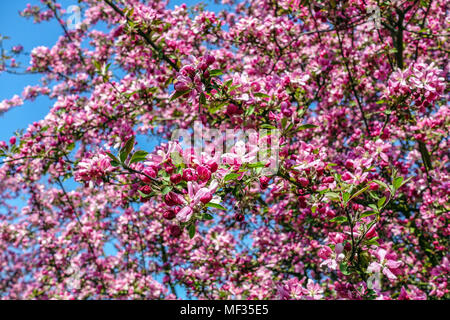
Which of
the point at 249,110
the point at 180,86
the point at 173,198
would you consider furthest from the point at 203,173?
the point at 249,110

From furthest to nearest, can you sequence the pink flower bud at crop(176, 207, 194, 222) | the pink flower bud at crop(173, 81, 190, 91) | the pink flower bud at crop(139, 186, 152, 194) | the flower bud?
the pink flower bud at crop(173, 81, 190, 91) → the pink flower bud at crop(139, 186, 152, 194) → the flower bud → the pink flower bud at crop(176, 207, 194, 222)

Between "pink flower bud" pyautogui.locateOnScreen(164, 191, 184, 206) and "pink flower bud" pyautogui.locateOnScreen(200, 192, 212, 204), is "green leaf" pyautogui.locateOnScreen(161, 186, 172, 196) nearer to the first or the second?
"pink flower bud" pyautogui.locateOnScreen(164, 191, 184, 206)

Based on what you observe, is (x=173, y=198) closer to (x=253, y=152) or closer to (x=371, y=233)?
(x=253, y=152)

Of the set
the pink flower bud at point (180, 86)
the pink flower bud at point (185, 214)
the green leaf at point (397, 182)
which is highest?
the pink flower bud at point (180, 86)

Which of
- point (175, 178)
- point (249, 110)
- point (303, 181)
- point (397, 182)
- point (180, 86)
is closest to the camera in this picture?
point (175, 178)

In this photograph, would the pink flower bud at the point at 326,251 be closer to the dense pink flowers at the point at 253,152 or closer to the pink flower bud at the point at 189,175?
the dense pink flowers at the point at 253,152

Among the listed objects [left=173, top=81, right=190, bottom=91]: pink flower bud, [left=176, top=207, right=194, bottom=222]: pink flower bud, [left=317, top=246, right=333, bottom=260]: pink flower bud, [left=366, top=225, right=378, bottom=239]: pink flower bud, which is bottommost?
[left=317, top=246, right=333, bottom=260]: pink flower bud

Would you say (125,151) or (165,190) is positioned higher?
(125,151)

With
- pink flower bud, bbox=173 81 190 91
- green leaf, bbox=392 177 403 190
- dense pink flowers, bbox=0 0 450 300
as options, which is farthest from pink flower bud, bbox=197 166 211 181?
green leaf, bbox=392 177 403 190

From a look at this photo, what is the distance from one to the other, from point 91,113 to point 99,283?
3.61 metres

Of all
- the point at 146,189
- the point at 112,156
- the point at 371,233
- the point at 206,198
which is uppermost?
the point at 112,156

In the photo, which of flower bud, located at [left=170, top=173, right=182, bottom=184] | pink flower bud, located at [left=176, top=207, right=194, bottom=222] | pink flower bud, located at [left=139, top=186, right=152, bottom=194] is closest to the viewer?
pink flower bud, located at [left=176, top=207, right=194, bottom=222]

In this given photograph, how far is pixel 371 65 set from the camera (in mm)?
3832

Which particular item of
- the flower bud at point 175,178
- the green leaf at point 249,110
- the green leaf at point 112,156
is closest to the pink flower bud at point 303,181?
the green leaf at point 249,110
